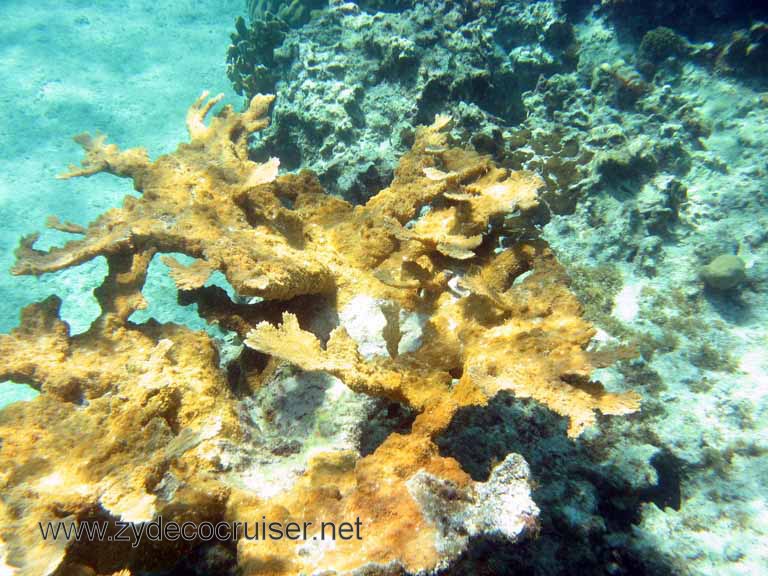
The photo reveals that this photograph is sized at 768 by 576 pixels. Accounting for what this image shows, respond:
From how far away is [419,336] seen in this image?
105 inches

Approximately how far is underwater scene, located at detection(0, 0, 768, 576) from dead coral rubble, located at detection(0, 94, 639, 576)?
1cm

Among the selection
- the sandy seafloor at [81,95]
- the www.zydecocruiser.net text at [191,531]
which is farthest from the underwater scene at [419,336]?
the sandy seafloor at [81,95]

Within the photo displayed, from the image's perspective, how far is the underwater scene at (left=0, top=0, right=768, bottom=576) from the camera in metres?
1.94

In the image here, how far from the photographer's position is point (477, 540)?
1749mm

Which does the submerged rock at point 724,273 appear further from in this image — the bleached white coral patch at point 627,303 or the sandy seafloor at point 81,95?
the sandy seafloor at point 81,95

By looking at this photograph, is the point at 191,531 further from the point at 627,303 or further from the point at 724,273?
the point at 724,273

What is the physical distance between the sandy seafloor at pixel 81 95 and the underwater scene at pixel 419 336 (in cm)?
58

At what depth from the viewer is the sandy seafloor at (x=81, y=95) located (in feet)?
23.2

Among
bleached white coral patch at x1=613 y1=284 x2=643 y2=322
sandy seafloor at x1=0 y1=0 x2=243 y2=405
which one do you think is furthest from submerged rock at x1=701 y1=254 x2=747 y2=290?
sandy seafloor at x1=0 y1=0 x2=243 y2=405

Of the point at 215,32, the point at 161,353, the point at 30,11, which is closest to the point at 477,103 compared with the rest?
the point at 161,353

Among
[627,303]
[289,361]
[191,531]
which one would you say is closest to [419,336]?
[289,361]

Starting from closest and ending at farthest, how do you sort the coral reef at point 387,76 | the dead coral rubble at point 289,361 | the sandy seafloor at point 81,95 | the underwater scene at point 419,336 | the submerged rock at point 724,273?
the dead coral rubble at point 289,361
the underwater scene at point 419,336
the submerged rock at point 724,273
the coral reef at point 387,76
the sandy seafloor at point 81,95

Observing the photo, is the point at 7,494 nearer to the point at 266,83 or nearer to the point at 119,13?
the point at 266,83

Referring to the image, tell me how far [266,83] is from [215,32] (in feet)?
21.1
